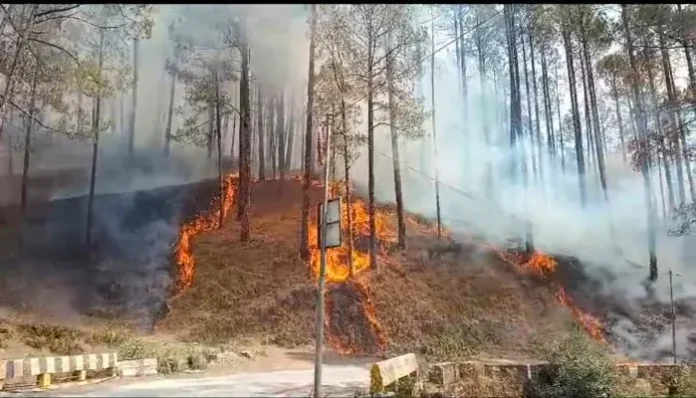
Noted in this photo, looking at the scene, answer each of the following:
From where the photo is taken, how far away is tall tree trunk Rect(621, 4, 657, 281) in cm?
1136

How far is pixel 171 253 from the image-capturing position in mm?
9758

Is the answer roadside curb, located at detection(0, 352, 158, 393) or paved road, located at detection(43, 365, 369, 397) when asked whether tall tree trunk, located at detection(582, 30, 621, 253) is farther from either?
roadside curb, located at detection(0, 352, 158, 393)

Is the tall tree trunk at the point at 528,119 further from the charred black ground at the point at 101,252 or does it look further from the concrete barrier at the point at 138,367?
the concrete barrier at the point at 138,367

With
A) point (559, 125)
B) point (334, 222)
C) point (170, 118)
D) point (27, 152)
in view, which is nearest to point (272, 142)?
point (170, 118)

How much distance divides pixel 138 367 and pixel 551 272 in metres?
6.84

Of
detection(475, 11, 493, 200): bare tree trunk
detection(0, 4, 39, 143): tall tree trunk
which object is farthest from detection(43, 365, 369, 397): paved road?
detection(0, 4, 39, 143): tall tree trunk

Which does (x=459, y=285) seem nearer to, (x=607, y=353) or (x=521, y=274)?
(x=521, y=274)

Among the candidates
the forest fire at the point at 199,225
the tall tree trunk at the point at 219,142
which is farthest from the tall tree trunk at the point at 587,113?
the tall tree trunk at the point at 219,142

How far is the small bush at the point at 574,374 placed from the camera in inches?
339

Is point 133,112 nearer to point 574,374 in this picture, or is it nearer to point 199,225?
point 199,225

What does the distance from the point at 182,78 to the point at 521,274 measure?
6428 millimetres

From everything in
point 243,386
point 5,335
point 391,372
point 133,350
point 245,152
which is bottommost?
point 243,386

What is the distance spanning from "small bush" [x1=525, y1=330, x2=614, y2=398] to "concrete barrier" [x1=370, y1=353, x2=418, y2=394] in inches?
74.2

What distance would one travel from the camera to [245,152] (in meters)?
10.1
